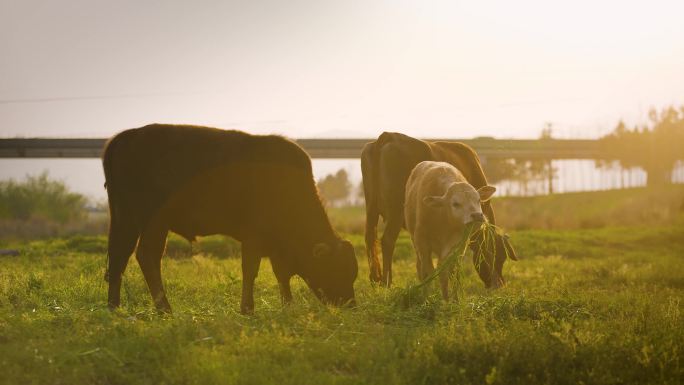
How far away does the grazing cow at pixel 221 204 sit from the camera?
9219mm

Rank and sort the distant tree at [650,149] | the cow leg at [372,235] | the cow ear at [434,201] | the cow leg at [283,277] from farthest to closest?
the distant tree at [650,149] < the cow leg at [372,235] < the cow ear at [434,201] < the cow leg at [283,277]

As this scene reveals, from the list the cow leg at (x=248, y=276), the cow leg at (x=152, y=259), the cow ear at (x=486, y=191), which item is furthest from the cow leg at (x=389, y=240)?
the cow leg at (x=152, y=259)

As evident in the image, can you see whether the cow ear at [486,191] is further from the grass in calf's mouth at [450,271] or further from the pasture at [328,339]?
the pasture at [328,339]

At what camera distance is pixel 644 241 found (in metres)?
26.6

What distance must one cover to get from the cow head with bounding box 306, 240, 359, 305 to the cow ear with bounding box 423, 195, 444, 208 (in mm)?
1422

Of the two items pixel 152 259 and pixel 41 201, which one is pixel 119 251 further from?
pixel 41 201

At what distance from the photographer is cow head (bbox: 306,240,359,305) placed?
373 inches

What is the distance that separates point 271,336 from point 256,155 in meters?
2.95

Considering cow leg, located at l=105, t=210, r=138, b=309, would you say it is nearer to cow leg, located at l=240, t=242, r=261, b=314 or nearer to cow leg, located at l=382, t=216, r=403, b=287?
cow leg, located at l=240, t=242, r=261, b=314

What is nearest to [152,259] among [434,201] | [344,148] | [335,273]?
[335,273]

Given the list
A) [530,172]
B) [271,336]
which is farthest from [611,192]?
[271,336]

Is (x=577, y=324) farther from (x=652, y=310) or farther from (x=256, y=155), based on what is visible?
(x=256, y=155)

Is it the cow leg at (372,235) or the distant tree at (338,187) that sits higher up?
the cow leg at (372,235)

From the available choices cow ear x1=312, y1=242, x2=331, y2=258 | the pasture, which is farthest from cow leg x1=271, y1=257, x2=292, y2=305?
cow ear x1=312, y1=242, x2=331, y2=258
